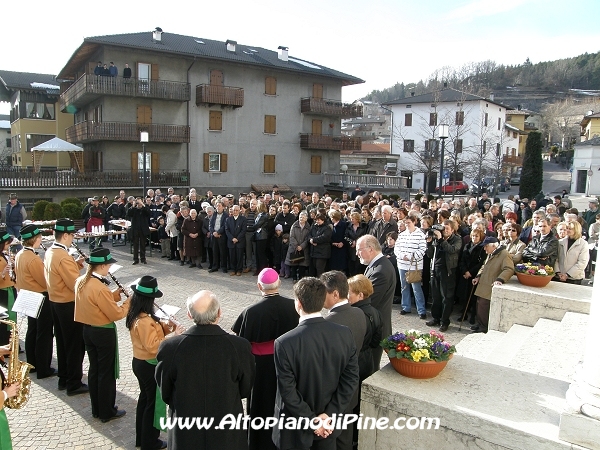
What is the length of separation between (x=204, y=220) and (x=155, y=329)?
9.29 meters

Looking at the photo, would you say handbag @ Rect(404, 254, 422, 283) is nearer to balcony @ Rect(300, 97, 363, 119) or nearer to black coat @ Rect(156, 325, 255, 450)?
black coat @ Rect(156, 325, 255, 450)

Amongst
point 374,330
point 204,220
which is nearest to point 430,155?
point 204,220

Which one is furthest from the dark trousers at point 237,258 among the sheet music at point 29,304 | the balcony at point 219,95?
the balcony at point 219,95

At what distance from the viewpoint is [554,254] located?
321 inches

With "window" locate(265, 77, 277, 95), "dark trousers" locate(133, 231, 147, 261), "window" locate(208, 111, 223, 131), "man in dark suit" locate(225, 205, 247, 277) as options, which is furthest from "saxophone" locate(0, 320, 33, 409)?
"window" locate(265, 77, 277, 95)

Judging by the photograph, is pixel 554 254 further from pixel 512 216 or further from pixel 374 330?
pixel 374 330

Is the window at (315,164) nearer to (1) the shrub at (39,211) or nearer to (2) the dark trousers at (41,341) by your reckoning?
(1) the shrub at (39,211)

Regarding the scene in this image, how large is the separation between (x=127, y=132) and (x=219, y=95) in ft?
21.7

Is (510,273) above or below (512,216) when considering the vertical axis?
below

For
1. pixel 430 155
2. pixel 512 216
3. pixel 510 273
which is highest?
pixel 430 155

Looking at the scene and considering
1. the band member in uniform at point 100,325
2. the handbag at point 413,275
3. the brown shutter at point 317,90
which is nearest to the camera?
the band member in uniform at point 100,325

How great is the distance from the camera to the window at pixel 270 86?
3466cm

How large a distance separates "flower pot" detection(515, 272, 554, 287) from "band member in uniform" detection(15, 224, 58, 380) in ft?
23.4

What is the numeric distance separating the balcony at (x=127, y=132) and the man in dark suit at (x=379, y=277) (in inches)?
1034
